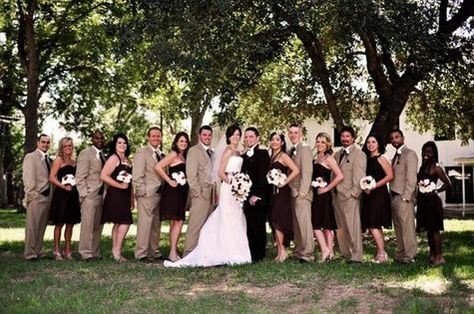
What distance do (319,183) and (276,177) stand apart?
2.83ft

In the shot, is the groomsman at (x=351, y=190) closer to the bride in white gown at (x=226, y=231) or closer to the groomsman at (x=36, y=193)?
the bride in white gown at (x=226, y=231)

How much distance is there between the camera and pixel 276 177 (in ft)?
35.3

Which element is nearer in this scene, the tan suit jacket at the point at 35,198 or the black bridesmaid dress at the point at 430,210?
the black bridesmaid dress at the point at 430,210

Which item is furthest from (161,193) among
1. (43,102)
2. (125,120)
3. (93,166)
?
(125,120)

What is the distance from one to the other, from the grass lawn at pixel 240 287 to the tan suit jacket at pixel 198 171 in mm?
1521

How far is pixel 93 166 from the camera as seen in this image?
38.8 ft

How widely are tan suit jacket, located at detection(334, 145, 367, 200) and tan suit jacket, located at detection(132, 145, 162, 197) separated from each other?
10.9 ft

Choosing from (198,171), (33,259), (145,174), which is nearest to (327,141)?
(198,171)

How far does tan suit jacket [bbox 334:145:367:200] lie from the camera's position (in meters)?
11.0

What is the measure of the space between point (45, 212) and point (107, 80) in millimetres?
15546

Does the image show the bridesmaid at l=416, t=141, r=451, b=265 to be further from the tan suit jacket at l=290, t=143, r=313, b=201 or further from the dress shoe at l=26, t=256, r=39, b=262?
the dress shoe at l=26, t=256, r=39, b=262

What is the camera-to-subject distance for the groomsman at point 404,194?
10.9 meters

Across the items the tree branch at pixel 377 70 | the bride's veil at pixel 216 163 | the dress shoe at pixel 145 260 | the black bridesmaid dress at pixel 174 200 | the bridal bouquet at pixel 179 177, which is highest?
the tree branch at pixel 377 70

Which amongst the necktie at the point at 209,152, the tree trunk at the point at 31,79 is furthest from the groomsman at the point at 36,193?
the tree trunk at the point at 31,79
